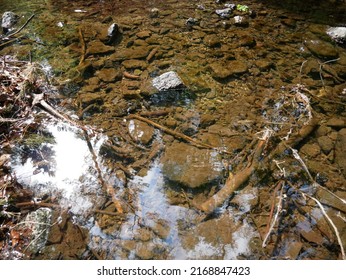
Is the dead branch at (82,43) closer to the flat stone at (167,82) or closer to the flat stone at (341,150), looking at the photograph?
the flat stone at (167,82)

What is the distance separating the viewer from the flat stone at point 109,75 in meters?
4.97

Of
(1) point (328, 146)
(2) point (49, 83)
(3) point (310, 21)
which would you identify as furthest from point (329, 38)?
(2) point (49, 83)

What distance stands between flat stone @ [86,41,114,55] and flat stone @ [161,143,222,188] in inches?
115

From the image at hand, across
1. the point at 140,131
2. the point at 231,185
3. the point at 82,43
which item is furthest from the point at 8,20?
the point at 231,185

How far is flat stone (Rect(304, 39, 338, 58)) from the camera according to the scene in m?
5.44

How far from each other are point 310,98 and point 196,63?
215 centimetres

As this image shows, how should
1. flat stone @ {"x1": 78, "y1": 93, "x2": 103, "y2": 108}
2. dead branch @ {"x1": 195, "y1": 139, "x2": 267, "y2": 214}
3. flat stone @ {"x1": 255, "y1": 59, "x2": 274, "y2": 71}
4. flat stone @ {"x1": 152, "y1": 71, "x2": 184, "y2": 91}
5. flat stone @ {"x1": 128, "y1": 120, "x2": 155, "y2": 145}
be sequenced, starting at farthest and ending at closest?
flat stone @ {"x1": 255, "y1": 59, "x2": 274, "y2": 71} < flat stone @ {"x1": 152, "y1": 71, "x2": 184, "y2": 91} < flat stone @ {"x1": 78, "y1": 93, "x2": 103, "y2": 108} < flat stone @ {"x1": 128, "y1": 120, "x2": 155, "y2": 145} < dead branch @ {"x1": 195, "y1": 139, "x2": 267, "y2": 214}

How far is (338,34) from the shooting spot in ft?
19.2

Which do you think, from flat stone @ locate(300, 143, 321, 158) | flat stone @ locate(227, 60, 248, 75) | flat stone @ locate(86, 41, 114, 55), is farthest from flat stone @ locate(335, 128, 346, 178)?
flat stone @ locate(86, 41, 114, 55)

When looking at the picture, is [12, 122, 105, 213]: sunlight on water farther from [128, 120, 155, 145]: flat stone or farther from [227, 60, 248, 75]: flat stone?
[227, 60, 248, 75]: flat stone

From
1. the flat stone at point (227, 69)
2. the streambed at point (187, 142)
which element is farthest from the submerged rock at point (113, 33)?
the flat stone at point (227, 69)

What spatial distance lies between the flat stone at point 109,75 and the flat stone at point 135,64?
0.26 meters

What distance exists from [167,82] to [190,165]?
174 centimetres
